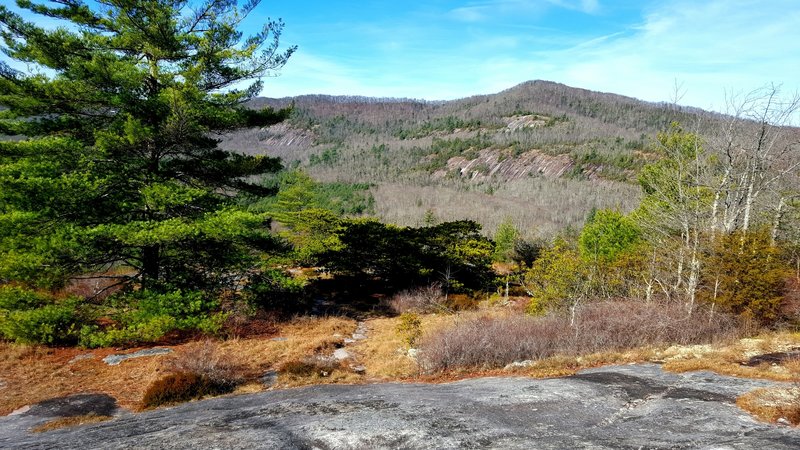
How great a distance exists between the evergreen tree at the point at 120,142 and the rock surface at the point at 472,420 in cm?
584

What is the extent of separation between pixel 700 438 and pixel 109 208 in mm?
15053

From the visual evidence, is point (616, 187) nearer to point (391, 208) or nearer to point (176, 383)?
point (391, 208)

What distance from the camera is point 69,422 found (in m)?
7.53

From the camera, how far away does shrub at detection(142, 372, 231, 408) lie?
8.73 metres

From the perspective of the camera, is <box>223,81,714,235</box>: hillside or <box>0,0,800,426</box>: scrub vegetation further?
<box>223,81,714,235</box>: hillside

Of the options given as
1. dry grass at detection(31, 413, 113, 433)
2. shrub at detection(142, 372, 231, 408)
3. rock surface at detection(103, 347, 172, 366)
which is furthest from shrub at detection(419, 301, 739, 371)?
rock surface at detection(103, 347, 172, 366)

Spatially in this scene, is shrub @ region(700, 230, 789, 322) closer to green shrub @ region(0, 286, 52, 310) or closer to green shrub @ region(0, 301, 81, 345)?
green shrub @ region(0, 301, 81, 345)

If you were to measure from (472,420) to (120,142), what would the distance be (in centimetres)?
1224

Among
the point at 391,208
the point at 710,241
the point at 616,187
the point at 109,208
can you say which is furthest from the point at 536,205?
the point at 109,208

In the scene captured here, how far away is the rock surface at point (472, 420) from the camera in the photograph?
550 cm

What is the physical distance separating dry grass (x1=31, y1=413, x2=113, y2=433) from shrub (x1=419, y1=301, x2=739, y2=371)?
22.1ft

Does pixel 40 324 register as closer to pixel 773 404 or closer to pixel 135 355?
pixel 135 355

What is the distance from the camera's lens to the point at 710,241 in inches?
562

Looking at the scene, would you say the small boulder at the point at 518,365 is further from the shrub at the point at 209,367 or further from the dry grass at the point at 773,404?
the shrub at the point at 209,367
